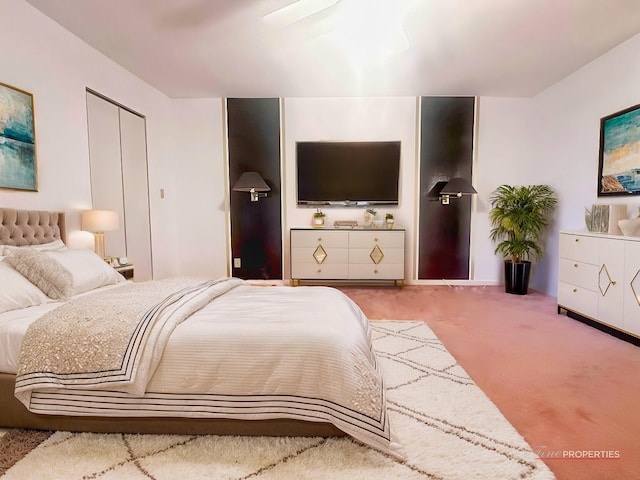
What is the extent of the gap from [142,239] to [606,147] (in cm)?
520

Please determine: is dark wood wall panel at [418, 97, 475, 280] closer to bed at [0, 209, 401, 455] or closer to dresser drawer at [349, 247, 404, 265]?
dresser drawer at [349, 247, 404, 265]

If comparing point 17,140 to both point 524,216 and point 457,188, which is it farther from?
point 524,216

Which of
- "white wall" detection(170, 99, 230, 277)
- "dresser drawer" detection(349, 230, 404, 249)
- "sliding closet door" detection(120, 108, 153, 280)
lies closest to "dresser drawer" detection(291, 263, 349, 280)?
"dresser drawer" detection(349, 230, 404, 249)

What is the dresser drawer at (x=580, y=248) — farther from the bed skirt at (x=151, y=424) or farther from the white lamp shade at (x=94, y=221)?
the white lamp shade at (x=94, y=221)

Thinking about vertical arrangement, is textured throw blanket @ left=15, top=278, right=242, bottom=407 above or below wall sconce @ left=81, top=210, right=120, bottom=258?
below

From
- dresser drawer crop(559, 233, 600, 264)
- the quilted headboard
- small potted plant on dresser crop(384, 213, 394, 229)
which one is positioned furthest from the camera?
small potted plant on dresser crop(384, 213, 394, 229)

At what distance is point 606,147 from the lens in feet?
11.3

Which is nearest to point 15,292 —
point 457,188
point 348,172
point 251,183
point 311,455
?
point 311,455

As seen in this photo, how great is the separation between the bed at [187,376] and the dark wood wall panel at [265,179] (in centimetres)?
338

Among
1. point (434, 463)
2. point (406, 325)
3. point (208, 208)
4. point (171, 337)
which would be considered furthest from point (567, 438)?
point (208, 208)

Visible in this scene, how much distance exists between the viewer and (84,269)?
2.37 meters

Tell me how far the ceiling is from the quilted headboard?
1636 mm

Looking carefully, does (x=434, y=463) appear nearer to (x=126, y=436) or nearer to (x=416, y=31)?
(x=126, y=436)

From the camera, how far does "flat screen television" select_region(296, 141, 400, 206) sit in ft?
16.0
